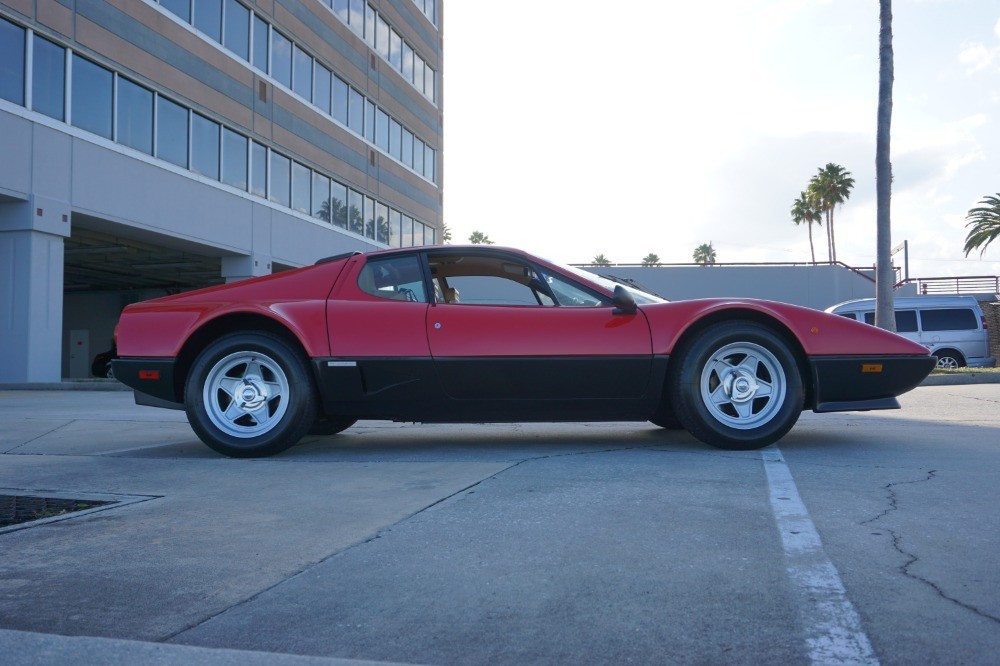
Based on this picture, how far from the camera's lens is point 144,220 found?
18.9 metres

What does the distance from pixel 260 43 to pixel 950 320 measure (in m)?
18.4

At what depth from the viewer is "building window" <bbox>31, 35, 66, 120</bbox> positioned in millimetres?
15859

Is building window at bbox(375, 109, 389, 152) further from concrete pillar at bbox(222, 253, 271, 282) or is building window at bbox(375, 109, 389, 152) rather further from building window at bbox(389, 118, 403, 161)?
concrete pillar at bbox(222, 253, 271, 282)

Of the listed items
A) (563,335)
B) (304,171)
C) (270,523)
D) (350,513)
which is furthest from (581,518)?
(304,171)

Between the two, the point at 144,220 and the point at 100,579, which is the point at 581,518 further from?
the point at 144,220

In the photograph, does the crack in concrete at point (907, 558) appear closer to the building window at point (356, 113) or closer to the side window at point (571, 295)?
the side window at point (571, 295)

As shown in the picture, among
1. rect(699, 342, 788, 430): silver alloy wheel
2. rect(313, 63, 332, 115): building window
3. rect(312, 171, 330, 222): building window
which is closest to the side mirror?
rect(699, 342, 788, 430): silver alloy wheel

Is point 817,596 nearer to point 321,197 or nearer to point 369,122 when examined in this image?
point 321,197

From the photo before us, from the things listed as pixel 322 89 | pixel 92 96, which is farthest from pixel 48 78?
pixel 322 89

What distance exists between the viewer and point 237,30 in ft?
73.4

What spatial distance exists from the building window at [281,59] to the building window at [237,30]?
4.30ft

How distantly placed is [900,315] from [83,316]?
3150 cm

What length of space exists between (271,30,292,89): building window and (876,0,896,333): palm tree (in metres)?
15.7

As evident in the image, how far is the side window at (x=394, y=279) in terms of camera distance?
528 centimetres
